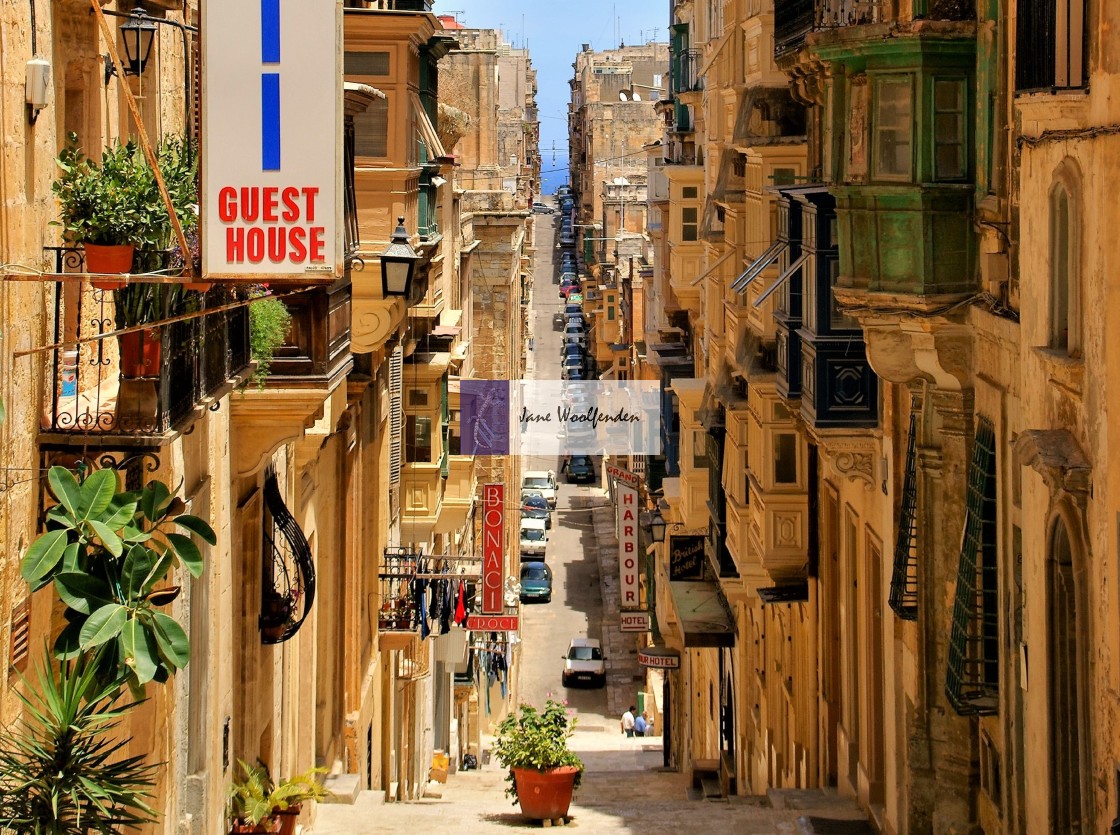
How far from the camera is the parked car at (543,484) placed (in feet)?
215

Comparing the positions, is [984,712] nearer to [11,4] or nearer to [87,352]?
[87,352]

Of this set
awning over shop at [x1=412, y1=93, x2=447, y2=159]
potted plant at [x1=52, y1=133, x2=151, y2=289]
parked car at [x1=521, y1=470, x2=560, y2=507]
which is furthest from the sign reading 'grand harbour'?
parked car at [x1=521, y1=470, x2=560, y2=507]

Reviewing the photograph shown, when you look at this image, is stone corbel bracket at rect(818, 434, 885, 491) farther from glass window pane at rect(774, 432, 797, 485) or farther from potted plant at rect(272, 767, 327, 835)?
potted plant at rect(272, 767, 327, 835)

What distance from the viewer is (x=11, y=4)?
28.1 ft

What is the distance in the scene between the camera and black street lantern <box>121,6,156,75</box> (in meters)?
10.9

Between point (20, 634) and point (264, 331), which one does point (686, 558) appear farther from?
point (20, 634)

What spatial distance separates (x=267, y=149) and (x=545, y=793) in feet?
40.9

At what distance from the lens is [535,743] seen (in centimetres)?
2028

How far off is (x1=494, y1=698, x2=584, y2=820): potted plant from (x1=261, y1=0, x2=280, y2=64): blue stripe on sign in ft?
41.2

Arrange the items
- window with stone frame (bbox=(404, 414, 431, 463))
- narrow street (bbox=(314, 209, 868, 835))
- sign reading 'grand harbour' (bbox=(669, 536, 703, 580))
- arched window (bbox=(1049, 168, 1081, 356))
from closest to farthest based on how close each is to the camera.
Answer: arched window (bbox=(1049, 168, 1081, 356))
narrow street (bbox=(314, 209, 868, 835))
sign reading 'grand harbour' (bbox=(669, 536, 703, 580))
window with stone frame (bbox=(404, 414, 431, 463))

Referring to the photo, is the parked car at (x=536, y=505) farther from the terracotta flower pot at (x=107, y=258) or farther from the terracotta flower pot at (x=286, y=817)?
the terracotta flower pot at (x=107, y=258)

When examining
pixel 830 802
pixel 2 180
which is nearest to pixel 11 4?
pixel 2 180

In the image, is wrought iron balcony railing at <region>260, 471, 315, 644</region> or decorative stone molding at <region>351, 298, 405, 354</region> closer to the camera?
wrought iron balcony railing at <region>260, 471, 315, 644</region>

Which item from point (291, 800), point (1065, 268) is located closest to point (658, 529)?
point (291, 800)
